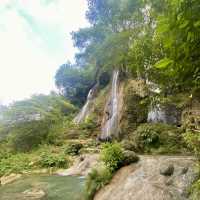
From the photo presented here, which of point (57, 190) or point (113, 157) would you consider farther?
point (57, 190)

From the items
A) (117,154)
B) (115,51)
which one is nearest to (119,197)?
(117,154)

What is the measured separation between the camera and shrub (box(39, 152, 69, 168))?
572 inches

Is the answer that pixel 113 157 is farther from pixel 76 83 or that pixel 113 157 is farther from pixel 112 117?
pixel 76 83

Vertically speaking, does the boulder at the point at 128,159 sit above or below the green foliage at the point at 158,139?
below

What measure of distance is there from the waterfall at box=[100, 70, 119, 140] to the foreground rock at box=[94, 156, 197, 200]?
32.7 feet

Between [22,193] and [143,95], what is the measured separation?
968cm

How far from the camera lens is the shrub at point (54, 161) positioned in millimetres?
14539

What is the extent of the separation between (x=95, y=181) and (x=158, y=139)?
570 centimetres

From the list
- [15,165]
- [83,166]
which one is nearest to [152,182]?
[83,166]

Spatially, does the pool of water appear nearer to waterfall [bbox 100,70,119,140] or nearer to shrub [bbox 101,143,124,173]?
shrub [bbox 101,143,124,173]

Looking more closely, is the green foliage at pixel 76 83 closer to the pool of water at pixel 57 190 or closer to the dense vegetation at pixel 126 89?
the dense vegetation at pixel 126 89

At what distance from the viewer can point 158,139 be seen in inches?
487

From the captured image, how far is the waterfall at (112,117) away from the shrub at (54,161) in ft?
13.3

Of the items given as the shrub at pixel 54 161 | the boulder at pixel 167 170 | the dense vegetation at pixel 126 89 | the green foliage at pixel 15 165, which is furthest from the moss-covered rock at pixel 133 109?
the boulder at pixel 167 170
